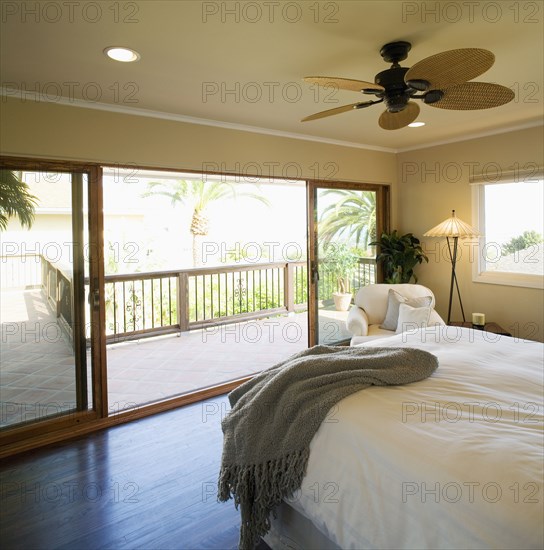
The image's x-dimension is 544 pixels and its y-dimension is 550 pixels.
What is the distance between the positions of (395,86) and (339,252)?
277 cm

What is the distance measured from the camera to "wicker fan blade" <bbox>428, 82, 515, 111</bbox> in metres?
1.93

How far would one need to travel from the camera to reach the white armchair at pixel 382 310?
399 centimetres

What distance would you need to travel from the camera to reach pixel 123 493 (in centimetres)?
239

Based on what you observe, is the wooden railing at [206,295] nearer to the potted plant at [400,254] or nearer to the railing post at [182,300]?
the railing post at [182,300]

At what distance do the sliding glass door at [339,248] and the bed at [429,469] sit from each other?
2.58 metres

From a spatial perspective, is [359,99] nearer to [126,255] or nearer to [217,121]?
[217,121]

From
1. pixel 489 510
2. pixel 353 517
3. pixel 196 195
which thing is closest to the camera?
pixel 489 510

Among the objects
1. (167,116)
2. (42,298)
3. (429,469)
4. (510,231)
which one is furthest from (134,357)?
(510,231)

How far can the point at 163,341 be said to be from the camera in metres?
5.74

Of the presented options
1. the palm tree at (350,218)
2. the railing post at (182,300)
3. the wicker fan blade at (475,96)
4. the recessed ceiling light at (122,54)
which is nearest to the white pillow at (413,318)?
the palm tree at (350,218)

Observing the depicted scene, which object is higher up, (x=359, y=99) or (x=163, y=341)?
(x=359, y=99)

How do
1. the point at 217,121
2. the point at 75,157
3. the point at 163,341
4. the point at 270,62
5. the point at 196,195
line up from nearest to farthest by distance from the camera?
the point at 270,62
the point at 75,157
the point at 217,121
the point at 163,341
the point at 196,195

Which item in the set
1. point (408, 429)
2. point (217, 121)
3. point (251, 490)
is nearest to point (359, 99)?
point (217, 121)

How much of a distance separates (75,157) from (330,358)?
2316 mm
